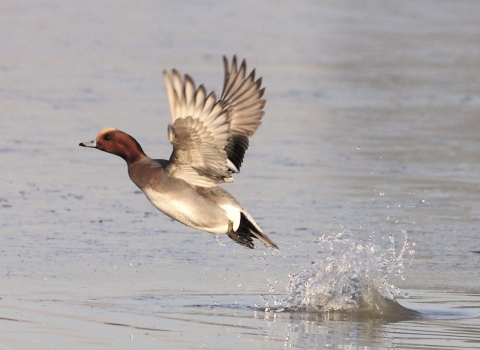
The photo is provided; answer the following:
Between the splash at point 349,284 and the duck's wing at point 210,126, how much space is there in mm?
781

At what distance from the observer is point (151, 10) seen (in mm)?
22250

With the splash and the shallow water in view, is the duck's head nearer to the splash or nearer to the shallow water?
the shallow water

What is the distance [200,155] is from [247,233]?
589 millimetres

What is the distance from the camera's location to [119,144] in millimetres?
6289

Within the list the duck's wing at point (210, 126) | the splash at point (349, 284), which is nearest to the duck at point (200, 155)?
the duck's wing at point (210, 126)

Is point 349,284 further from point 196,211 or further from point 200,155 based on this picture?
point 200,155

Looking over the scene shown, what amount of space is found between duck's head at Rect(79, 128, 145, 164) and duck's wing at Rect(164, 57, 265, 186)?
0.30 metres

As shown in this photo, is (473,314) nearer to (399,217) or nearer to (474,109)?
(399,217)

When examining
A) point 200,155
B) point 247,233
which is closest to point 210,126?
point 200,155

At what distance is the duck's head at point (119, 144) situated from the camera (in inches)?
247

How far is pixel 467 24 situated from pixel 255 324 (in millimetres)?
16397

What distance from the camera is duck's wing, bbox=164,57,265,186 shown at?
584 centimetres

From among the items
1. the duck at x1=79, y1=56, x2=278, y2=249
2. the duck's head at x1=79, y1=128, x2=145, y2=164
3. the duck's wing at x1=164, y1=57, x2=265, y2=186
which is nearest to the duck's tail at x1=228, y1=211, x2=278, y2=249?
the duck at x1=79, y1=56, x2=278, y2=249

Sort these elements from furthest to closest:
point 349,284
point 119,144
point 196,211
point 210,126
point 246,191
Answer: point 246,191 → point 349,284 → point 119,144 → point 196,211 → point 210,126
